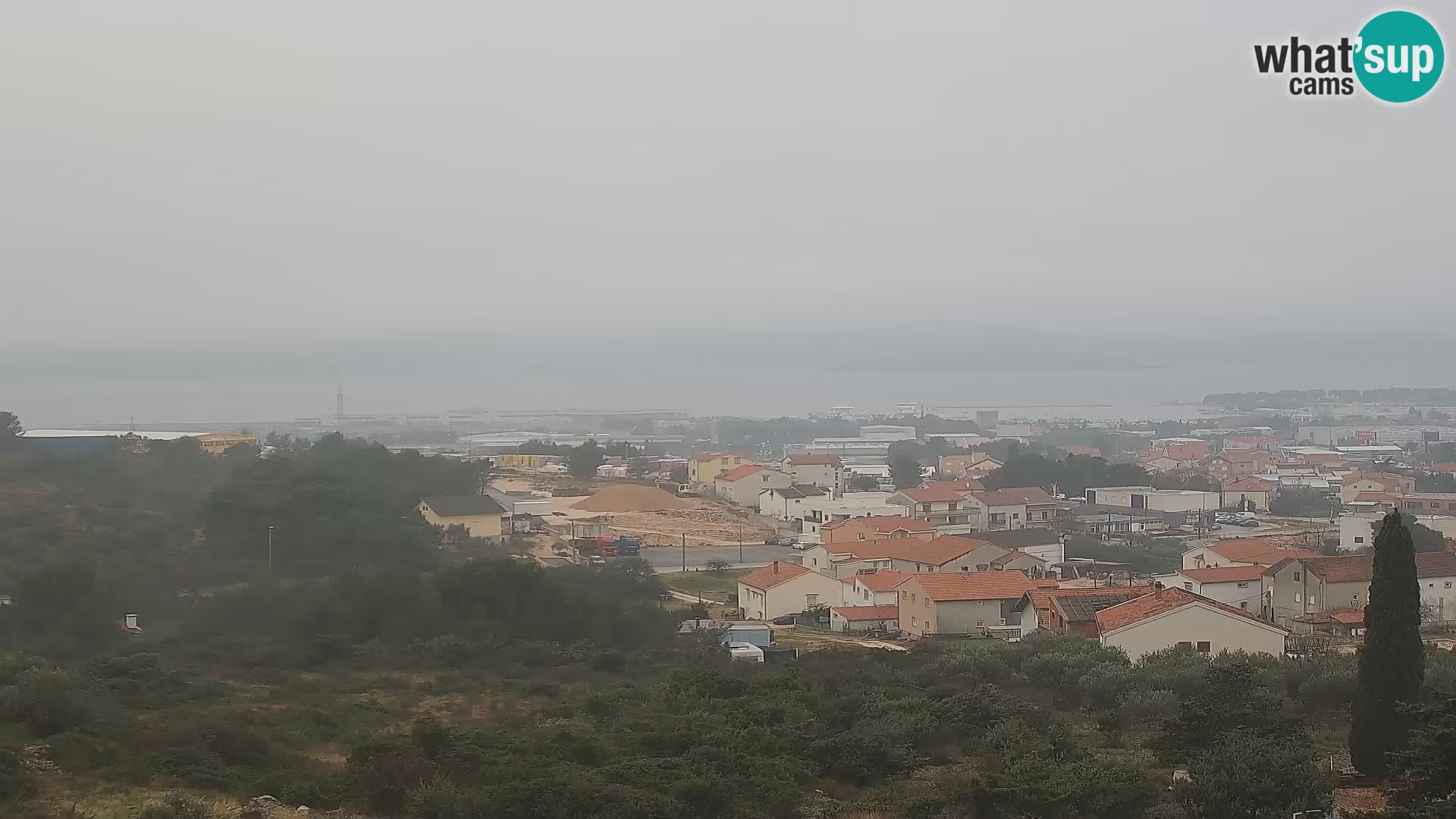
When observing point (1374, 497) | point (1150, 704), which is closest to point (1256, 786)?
point (1150, 704)

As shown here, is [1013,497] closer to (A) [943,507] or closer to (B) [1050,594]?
(A) [943,507]

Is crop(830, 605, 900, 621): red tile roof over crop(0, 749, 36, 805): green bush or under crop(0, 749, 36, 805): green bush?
under

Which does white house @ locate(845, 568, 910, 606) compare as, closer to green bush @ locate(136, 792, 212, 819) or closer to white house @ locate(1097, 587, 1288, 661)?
white house @ locate(1097, 587, 1288, 661)

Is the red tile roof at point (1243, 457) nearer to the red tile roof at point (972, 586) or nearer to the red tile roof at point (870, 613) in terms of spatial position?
the red tile roof at point (972, 586)

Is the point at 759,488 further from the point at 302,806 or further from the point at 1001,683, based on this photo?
the point at 302,806

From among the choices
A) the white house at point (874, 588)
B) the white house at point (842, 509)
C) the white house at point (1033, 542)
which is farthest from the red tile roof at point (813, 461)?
the white house at point (874, 588)

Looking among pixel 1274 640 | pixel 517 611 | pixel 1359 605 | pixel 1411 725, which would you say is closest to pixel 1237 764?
pixel 1411 725

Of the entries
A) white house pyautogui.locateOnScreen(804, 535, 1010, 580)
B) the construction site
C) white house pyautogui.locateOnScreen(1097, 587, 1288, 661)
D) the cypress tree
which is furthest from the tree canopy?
the cypress tree
